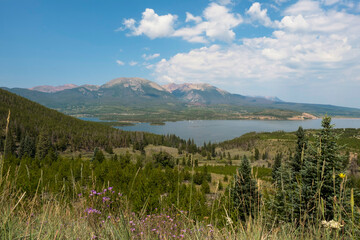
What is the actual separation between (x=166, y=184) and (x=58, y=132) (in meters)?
117

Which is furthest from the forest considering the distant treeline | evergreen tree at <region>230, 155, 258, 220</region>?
the distant treeline

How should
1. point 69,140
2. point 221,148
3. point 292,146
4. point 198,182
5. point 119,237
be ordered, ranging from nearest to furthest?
point 119,237 < point 198,182 < point 69,140 < point 292,146 < point 221,148

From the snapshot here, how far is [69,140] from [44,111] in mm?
88417

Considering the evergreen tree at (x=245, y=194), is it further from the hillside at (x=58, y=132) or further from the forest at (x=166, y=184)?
the hillside at (x=58, y=132)

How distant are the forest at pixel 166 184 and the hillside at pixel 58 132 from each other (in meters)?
0.79

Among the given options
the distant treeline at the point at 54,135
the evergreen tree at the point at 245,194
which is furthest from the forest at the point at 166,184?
the distant treeline at the point at 54,135

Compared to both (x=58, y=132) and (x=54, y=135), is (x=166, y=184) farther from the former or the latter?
(x=58, y=132)

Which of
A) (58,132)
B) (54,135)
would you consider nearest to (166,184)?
(54,135)

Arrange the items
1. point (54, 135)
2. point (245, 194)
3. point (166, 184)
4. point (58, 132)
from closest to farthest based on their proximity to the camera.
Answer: point (245, 194) < point (166, 184) < point (54, 135) < point (58, 132)

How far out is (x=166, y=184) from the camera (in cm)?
2762

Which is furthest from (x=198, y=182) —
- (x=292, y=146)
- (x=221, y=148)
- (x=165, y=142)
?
(x=292, y=146)

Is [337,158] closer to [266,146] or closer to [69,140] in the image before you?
[69,140]

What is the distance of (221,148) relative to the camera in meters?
148

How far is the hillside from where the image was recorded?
10300 cm
